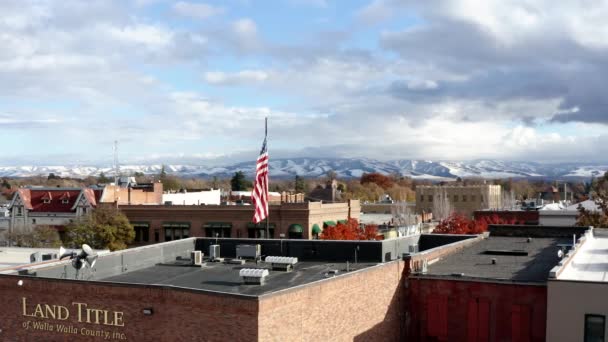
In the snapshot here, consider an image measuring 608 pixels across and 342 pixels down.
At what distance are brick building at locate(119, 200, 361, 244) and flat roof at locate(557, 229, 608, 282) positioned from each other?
38.5 m

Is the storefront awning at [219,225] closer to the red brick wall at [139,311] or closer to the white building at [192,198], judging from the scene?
the white building at [192,198]

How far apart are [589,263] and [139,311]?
72.7 ft

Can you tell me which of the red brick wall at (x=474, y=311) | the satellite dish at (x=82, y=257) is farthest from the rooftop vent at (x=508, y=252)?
the satellite dish at (x=82, y=257)

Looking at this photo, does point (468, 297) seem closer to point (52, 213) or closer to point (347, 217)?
point (347, 217)

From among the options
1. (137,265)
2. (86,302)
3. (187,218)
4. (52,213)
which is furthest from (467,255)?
(52,213)

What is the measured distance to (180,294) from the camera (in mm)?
24750

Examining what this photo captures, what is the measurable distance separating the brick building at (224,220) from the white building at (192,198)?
13933mm

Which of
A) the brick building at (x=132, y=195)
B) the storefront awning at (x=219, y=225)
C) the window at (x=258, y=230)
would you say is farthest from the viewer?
the brick building at (x=132, y=195)

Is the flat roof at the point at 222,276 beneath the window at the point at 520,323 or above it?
above

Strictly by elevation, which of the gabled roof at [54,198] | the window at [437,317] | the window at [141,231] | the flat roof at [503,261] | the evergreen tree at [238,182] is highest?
the evergreen tree at [238,182]

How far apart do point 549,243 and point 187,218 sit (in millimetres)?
47260

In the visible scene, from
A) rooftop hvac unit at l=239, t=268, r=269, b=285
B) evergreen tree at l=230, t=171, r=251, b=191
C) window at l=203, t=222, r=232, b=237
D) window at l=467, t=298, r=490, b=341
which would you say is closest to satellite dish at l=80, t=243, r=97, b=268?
rooftop hvac unit at l=239, t=268, r=269, b=285

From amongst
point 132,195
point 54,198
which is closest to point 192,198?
point 132,195

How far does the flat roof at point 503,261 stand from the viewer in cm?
3281
